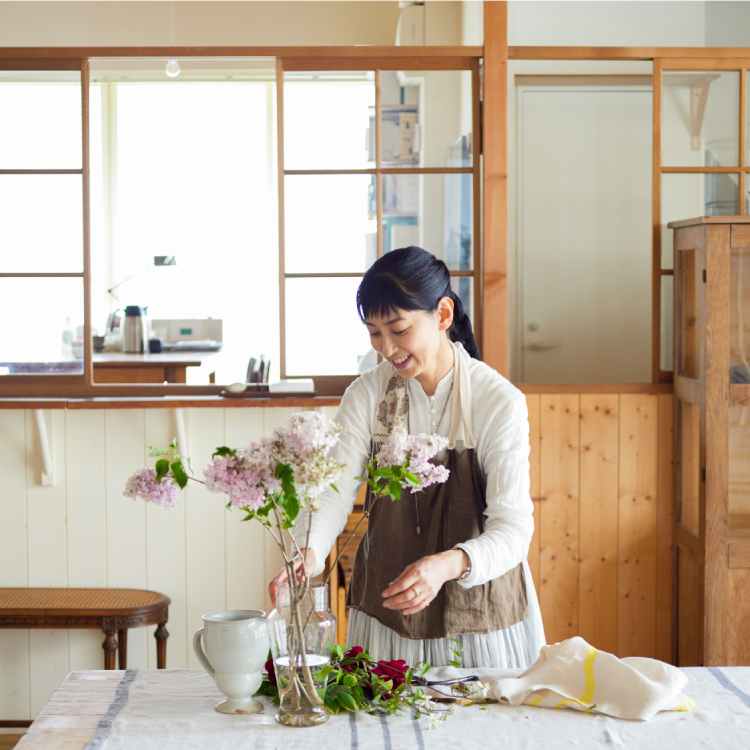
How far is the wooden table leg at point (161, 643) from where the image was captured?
2682 millimetres

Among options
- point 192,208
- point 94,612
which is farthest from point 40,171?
point 192,208

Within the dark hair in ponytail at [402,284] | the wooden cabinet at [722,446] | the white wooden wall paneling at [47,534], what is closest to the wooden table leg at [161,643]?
the white wooden wall paneling at [47,534]

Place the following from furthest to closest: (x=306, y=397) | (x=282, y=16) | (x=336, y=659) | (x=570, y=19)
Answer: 1. (x=282, y=16)
2. (x=570, y=19)
3. (x=306, y=397)
4. (x=336, y=659)

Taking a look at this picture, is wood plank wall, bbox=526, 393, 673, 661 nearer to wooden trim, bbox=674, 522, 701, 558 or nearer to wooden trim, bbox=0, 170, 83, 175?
wooden trim, bbox=674, 522, 701, 558

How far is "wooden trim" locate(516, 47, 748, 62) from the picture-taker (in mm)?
2727

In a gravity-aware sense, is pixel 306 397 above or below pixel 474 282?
below

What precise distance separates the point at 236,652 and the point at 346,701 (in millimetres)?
184

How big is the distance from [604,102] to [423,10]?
175cm

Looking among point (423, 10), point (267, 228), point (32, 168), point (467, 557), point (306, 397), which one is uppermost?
point (423, 10)

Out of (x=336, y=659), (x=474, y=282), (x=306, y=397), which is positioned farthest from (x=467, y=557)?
(x=474, y=282)

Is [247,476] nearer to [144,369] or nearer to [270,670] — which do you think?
[270,670]

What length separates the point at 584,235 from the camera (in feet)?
12.3

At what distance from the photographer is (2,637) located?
A: 2.73 meters

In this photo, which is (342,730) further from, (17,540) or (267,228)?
(267,228)
